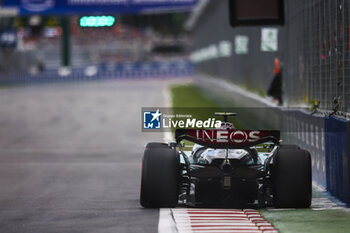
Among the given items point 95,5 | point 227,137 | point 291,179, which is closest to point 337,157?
point 291,179

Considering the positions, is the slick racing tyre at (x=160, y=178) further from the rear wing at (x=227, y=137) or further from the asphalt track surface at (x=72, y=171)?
the rear wing at (x=227, y=137)

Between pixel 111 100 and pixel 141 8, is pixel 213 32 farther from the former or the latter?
pixel 141 8

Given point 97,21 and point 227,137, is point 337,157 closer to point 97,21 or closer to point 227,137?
point 227,137

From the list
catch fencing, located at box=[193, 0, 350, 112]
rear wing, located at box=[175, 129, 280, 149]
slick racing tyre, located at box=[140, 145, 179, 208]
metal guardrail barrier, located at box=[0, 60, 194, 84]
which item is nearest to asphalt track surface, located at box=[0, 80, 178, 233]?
slick racing tyre, located at box=[140, 145, 179, 208]

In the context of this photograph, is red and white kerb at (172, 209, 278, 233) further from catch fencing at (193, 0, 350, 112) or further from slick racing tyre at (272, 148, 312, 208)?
catch fencing at (193, 0, 350, 112)

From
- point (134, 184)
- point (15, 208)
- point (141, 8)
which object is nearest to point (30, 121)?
point (134, 184)

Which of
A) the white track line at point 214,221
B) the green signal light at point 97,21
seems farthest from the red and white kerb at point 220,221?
the green signal light at point 97,21

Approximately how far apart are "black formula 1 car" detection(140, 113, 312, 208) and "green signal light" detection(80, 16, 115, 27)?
44.9 feet

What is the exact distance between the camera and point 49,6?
5859 centimetres

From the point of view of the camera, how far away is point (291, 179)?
33.7ft

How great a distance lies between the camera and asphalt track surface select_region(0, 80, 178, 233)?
9672mm

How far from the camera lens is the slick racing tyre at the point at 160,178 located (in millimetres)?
10289

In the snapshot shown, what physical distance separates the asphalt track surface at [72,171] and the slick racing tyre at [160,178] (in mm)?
155

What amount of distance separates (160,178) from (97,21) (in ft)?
47.3
